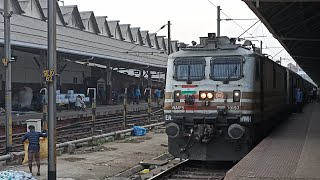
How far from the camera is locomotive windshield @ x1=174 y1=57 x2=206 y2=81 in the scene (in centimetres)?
1204

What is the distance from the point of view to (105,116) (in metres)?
29.2

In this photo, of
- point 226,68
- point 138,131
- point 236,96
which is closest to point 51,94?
point 236,96

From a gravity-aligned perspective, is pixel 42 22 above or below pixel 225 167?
above

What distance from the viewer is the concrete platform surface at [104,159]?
1218 centimetres

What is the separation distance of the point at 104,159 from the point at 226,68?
5353mm

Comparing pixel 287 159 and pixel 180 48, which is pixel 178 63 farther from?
pixel 287 159

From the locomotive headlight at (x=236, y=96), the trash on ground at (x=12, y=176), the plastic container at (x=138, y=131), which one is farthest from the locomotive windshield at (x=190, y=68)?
the plastic container at (x=138, y=131)

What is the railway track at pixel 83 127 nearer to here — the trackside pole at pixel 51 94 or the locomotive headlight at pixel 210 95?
the locomotive headlight at pixel 210 95

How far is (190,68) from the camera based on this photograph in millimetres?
12117

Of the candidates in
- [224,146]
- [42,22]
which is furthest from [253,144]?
[42,22]

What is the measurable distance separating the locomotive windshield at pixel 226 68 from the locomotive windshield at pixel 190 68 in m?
0.30

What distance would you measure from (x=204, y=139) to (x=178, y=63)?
7.45 feet

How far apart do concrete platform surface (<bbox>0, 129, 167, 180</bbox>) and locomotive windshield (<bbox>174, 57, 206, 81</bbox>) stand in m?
3.21

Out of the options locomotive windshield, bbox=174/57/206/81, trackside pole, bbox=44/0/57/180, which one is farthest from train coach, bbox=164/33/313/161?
trackside pole, bbox=44/0/57/180
